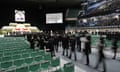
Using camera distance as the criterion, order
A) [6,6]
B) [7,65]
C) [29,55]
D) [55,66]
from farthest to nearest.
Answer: [6,6] → [29,55] → [55,66] → [7,65]

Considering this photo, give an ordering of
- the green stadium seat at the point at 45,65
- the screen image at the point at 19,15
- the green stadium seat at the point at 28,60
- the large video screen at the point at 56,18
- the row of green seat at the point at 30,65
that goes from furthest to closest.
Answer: the screen image at the point at 19,15 < the large video screen at the point at 56,18 < the green stadium seat at the point at 28,60 < the green stadium seat at the point at 45,65 < the row of green seat at the point at 30,65

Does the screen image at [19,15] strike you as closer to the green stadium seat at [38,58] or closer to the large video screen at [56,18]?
the large video screen at [56,18]

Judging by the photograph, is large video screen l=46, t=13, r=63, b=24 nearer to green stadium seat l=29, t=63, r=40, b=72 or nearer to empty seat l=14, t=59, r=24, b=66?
empty seat l=14, t=59, r=24, b=66

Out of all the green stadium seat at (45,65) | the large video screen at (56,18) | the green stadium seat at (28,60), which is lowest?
the green stadium seat at (45,65)

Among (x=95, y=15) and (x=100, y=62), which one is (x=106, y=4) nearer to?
(x=95, y=15)

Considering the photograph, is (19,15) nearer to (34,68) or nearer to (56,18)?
(56,18)

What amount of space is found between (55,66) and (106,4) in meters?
24.3

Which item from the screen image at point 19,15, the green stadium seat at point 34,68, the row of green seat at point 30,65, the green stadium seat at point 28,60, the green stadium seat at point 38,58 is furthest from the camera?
the screen image at point 19,15

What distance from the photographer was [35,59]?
912 cm

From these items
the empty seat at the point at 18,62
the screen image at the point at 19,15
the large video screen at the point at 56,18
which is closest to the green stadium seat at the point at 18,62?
the empty seat at the point at 18,62

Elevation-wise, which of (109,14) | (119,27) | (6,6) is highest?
(6,6)

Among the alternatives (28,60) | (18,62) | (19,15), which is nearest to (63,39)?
(28,60)

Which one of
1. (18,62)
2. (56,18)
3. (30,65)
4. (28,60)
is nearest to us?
(30,65)

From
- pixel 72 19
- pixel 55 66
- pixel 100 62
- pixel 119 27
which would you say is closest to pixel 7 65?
pixel 55 66
